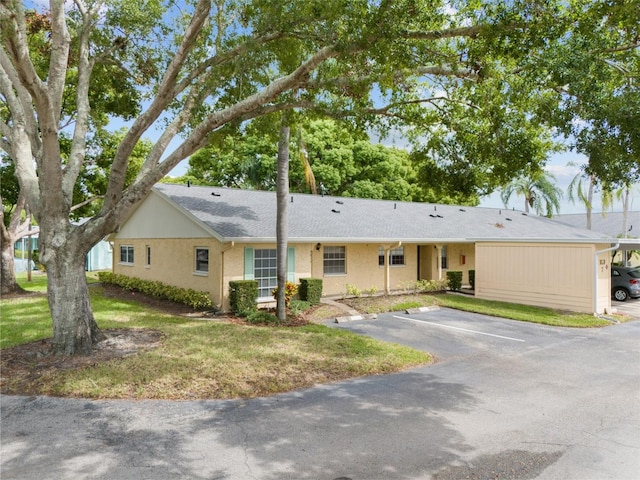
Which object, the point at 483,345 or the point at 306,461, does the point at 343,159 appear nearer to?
the point at 483,345

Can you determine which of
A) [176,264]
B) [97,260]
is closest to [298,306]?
[176,264]

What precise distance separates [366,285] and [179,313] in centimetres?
831

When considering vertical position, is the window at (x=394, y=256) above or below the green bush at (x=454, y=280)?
above

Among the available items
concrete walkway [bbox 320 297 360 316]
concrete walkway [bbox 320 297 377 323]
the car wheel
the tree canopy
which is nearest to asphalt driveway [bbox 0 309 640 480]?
the tree canopy

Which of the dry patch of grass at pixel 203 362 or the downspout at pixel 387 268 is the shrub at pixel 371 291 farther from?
the dry patch of grass at pixel 203 362

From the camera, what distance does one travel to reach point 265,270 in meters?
16.3

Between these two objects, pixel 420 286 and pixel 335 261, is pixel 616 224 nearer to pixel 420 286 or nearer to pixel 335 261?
pixel 420 286

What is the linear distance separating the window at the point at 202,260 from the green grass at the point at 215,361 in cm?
309

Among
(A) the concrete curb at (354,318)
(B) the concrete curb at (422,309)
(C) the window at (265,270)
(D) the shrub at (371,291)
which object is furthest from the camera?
(D) the shrub at (371,291)

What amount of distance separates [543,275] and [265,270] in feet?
37.9

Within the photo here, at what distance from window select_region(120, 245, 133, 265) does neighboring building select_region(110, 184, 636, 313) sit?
54 mm

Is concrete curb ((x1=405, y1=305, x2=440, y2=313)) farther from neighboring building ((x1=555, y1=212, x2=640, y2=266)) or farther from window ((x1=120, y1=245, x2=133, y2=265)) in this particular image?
neighboring building ((x1=555, y1=212, x2=640, y2=266))

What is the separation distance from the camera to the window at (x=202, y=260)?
1619 cm

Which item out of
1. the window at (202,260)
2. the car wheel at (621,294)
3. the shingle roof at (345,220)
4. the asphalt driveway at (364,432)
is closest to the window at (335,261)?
the shingle roof at (345,220)
